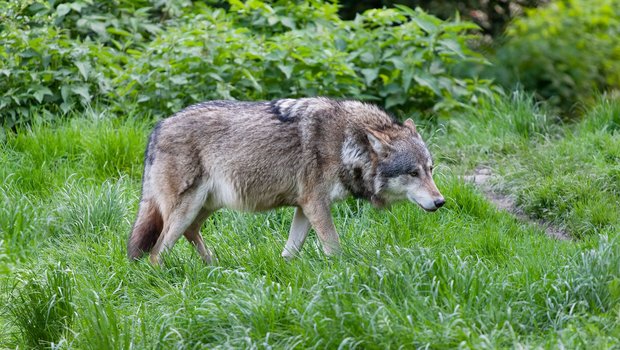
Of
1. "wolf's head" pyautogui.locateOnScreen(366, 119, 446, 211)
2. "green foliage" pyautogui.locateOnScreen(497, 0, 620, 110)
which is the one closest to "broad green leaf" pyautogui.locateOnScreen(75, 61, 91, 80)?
"wolf's head" pyautogui.locateOnScreen(366, 119, 446, 211)

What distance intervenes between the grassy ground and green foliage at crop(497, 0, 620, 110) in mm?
3272

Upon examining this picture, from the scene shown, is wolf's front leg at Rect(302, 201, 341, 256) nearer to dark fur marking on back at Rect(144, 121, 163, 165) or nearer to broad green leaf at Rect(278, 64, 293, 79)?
dark fur marking on back at Rect(144, 121, 163, 165)

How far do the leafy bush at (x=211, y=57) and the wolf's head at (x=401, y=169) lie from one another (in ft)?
8.71

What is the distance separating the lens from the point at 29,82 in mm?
8898

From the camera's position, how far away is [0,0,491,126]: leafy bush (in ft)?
29.1

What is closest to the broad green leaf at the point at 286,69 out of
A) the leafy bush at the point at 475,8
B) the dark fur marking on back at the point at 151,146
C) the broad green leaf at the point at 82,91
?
the broad green leaf at the point at 82,91

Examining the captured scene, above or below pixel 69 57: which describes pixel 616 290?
above

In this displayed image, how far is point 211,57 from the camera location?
8.90m

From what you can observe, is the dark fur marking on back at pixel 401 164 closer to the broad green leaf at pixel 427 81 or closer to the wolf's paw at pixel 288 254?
the wolf's paw at pixel 288 254

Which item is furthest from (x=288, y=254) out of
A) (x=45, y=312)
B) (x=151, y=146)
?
(x=45, y=312)

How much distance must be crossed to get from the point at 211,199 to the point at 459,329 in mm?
2435

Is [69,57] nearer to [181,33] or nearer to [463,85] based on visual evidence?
[181,33]

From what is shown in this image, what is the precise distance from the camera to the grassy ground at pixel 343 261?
16.4 ft

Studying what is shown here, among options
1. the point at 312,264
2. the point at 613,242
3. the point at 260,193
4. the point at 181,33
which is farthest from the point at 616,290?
the point at 181,33
